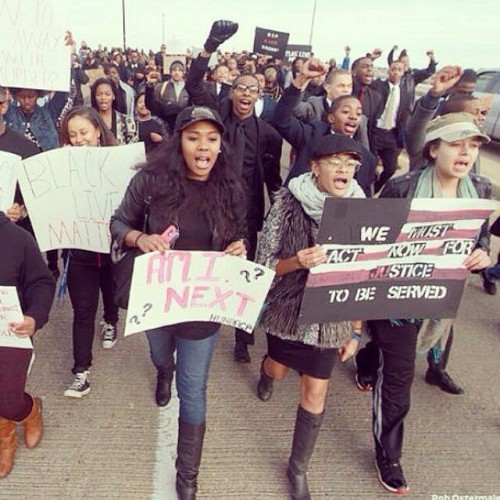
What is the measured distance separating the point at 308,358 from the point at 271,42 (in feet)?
36.2

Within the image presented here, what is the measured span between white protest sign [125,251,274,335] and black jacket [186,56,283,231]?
4.00ft

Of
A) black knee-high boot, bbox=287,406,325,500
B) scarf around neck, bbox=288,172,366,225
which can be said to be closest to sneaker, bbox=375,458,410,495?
black knee-high boot, bbox=287,406,325,500

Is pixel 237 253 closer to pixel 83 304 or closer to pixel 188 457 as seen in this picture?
pixel 188 457

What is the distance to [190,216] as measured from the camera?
2227mm

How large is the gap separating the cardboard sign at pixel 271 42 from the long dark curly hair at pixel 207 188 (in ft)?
34.2

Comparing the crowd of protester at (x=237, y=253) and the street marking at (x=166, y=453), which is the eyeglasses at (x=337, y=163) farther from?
the street marking at (x=166, y=453)

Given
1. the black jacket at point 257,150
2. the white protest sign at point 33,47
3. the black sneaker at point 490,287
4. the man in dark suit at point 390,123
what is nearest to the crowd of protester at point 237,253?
the black jacket at point 257,150

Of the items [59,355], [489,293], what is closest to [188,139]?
[59,355]

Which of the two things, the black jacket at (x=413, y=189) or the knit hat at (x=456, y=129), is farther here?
the black jacket at (x=413, y=189)

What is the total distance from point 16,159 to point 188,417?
1.69 m

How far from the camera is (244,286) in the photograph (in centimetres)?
223

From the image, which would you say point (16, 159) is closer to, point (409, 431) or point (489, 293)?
point (409, 431)

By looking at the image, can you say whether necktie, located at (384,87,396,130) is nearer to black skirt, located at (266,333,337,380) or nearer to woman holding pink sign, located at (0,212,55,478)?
black skirt, located at (266,333,337,380)

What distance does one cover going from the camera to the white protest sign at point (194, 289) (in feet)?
6.92
